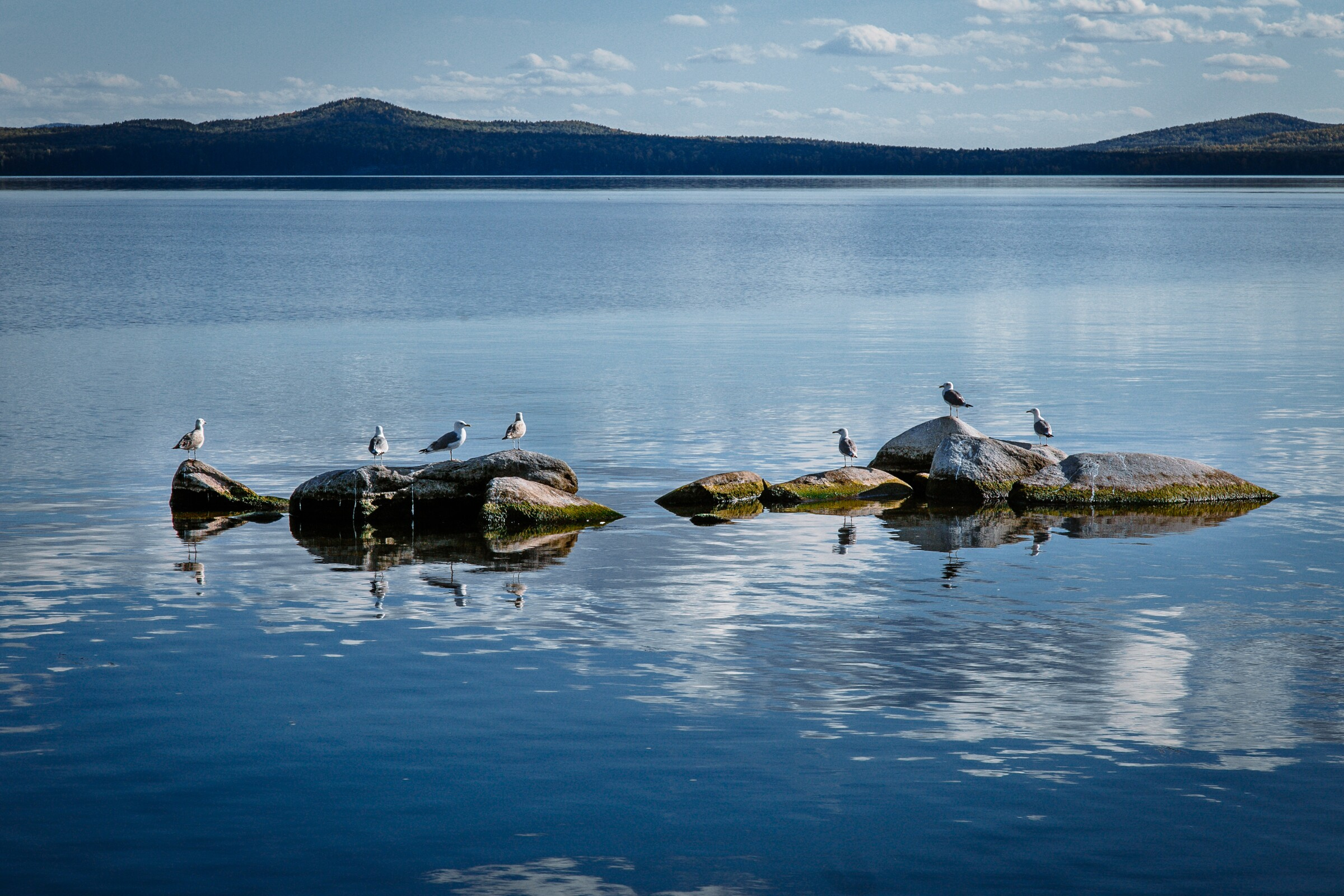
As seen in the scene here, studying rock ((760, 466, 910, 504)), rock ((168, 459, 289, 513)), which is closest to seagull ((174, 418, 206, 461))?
rock ((168, 459, 289, 513))

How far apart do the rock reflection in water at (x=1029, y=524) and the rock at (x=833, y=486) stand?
2.25 feet

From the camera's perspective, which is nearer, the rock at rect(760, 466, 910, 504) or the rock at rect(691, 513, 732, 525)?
the rock at rect(691, 513, 732, 525)

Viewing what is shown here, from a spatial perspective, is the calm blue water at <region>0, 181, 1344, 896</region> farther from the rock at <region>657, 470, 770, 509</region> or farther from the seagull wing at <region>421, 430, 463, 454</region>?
the seagull wing at <region>421, 430, 463, 454</region>

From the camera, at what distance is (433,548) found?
15.5m

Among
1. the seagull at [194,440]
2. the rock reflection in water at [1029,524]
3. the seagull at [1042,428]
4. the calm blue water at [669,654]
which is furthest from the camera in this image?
the seagull at [1042,428]

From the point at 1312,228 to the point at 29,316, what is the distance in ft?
289

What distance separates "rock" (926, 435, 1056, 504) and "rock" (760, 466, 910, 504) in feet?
1.91

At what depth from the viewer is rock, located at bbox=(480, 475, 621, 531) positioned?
644 inches

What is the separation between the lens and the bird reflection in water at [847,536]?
50.1ft

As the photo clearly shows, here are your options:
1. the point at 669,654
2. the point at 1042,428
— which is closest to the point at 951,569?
the point at 669,654

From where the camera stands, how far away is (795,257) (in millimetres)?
74125

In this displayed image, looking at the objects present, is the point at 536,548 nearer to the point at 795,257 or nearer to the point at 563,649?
the point at 563,649

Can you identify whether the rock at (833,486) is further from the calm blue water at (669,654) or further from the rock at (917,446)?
the calm blue water at (669,654)

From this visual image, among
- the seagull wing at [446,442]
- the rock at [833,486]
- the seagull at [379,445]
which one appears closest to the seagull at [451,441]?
the seagull wing at [446,442]
